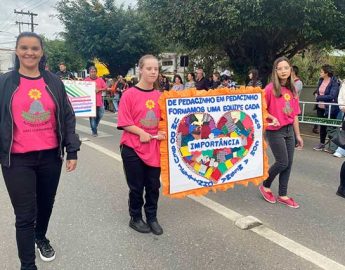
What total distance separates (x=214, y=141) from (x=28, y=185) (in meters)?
1.99

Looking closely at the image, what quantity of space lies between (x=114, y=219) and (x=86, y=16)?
22.5 metres

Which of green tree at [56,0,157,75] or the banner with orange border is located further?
green tree at [56,0,157,75]

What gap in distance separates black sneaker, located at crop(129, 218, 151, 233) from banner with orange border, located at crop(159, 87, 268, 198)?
0.41 m

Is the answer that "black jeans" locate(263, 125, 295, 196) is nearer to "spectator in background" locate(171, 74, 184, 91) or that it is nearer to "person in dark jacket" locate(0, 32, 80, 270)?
"person in dark jacket" locate(0, 32, 80, 270)

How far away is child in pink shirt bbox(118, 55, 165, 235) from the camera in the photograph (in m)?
3.45

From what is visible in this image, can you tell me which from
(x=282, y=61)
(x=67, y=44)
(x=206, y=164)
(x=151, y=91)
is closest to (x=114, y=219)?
(x=206, y=164)

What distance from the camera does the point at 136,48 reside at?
2511 cm

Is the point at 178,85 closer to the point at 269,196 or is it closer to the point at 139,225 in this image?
the point at 269,196

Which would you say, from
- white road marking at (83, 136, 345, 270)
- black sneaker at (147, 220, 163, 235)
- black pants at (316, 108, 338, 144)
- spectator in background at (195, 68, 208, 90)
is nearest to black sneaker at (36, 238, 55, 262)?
black sneaker at (147, 220, 163, 235)

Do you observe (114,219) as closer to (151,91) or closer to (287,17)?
(151,91)

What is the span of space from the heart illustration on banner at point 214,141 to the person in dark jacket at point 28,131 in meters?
1.34

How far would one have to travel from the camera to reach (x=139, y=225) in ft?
12.5

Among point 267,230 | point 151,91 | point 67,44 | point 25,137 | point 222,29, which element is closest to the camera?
point 25,137

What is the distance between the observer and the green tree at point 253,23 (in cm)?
975
